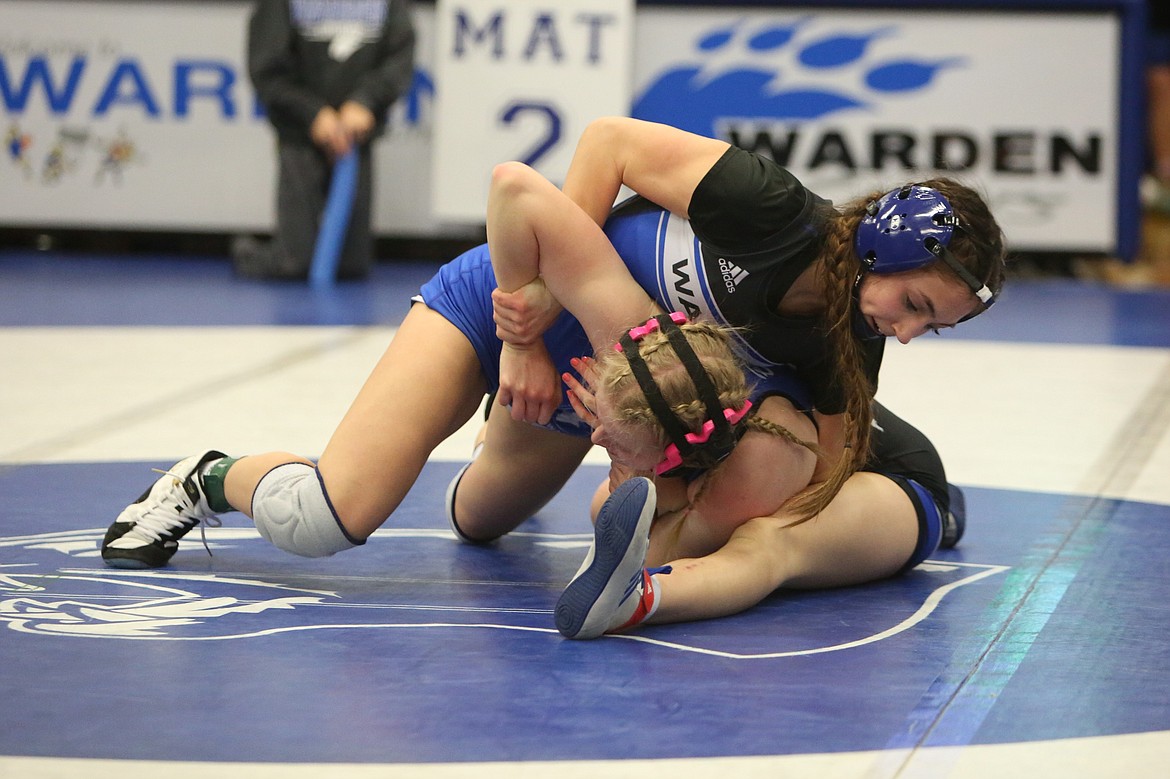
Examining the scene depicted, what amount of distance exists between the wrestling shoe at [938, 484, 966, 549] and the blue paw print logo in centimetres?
492

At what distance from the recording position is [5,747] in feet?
5.70

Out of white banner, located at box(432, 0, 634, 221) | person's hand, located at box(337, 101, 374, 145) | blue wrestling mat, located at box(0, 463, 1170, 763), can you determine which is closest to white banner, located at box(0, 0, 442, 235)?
white banner, located at box(432, 0, 634, 221)

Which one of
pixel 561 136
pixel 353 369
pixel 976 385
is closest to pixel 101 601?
pixel 353 369

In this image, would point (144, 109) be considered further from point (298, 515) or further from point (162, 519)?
point (298, 515)

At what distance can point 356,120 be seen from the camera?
6.87 metres

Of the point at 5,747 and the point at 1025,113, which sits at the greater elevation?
the point at 5,747

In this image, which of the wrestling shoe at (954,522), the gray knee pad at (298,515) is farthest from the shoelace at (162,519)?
the wrestling shoe at (954,522)

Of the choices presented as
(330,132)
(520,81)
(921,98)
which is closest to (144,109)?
(330,132)

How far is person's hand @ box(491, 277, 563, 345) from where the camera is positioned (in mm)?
2455

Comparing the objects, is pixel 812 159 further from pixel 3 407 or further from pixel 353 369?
pixel 3 407

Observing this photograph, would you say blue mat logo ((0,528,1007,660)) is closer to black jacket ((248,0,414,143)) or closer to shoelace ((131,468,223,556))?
shoelace ((131,468,223,556))

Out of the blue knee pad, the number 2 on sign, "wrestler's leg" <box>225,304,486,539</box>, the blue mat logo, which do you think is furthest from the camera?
the number 2 on sign

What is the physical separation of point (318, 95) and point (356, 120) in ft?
1.10

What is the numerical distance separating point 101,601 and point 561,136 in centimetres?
531
